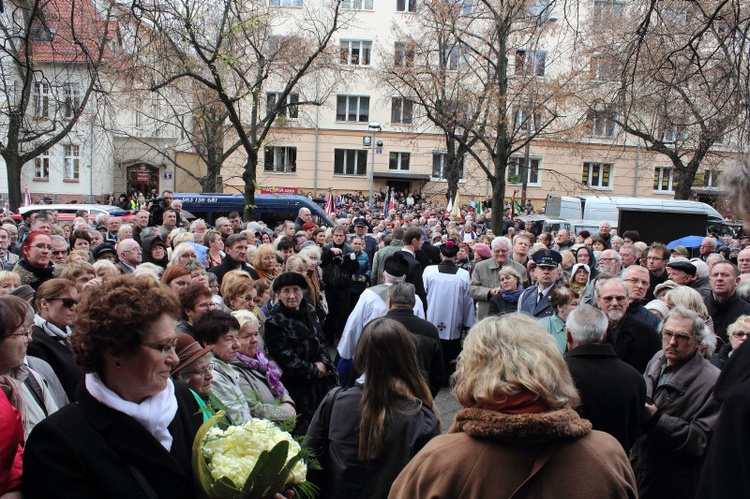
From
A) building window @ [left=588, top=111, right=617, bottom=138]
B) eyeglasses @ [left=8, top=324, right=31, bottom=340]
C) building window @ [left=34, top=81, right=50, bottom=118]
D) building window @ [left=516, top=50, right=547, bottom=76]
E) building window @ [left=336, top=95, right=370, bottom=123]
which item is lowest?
eyeglasses @ [left=8, top=324, right=31, bottom=340]

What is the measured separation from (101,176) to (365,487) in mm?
45095

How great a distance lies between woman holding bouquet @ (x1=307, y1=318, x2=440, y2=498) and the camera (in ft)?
11.0

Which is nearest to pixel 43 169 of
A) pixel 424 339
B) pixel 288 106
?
pixel 288 106

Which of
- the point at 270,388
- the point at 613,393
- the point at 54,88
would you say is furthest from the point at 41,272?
the point at 613,393

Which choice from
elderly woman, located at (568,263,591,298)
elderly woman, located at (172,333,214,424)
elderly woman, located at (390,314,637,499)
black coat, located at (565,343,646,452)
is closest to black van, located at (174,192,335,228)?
elderly woman, located at (568,263,591,298)

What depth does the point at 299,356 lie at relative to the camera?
5.69 meters

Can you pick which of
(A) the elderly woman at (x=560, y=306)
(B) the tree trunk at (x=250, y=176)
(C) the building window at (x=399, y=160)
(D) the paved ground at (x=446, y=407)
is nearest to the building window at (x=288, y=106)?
(B) the tree trunk at (x=250, y=176)

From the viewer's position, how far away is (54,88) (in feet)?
21.1

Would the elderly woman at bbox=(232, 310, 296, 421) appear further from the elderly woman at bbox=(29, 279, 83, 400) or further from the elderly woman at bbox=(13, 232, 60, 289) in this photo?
the elderly woman at bbox=(13, 232, 60, 289)

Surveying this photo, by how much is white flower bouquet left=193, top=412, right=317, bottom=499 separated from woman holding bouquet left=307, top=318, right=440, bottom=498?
70cm

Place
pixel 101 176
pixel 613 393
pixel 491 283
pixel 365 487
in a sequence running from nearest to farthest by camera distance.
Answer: pixel 365 487 < pixel 613 393 < pixel 491 283 < pixel 101 176

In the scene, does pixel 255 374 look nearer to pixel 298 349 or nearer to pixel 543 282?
pixel 298 349

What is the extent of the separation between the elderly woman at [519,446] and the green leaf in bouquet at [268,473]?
19.0 inches

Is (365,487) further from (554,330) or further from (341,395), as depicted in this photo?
(554,330)
